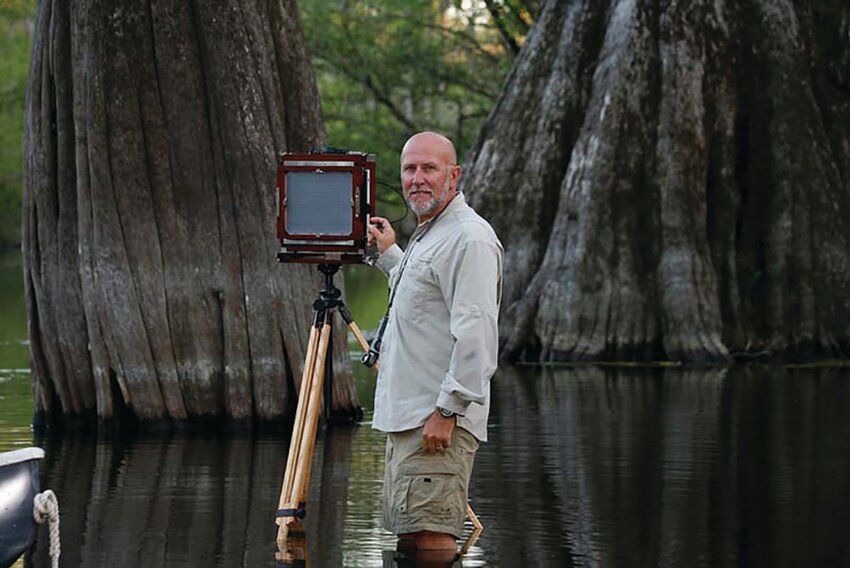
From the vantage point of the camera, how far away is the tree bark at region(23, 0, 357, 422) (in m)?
15.0

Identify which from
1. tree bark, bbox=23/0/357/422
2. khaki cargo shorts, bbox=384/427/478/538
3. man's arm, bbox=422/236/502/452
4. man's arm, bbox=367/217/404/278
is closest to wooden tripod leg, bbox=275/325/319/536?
man's arm, bbox=367/217/404/278

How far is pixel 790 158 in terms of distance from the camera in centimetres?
2397

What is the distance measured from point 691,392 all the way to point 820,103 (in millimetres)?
6619

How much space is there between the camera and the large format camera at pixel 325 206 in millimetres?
10367

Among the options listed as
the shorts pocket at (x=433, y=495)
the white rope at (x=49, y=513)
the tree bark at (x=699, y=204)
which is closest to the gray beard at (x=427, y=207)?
the shorts pocket at (x=433, y=495)

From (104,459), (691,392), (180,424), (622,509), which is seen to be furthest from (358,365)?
(622,509)

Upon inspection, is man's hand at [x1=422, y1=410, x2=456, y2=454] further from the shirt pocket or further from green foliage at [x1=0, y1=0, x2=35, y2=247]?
green foliage at [x1=0, y1=0, x2=35, y2=247]

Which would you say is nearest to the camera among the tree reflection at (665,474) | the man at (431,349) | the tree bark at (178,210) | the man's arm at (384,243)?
the man at (431,349)

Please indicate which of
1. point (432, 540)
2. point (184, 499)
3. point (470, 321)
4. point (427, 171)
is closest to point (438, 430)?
point (470, 321)

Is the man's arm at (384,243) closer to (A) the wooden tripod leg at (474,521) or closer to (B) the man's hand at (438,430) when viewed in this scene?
(B) the man's hand at (438,430)

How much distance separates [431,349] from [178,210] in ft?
20.6

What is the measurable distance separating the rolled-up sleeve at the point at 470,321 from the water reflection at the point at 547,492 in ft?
4.23

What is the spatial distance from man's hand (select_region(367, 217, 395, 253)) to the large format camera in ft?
0.49

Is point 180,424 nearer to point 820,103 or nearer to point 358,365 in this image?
point 358,365
